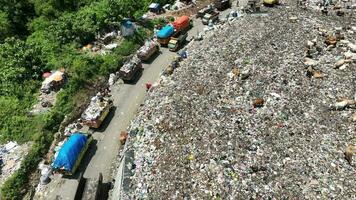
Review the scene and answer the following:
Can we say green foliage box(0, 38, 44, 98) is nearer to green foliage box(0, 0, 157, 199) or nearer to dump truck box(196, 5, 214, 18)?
green foliage box(0, 0, 157, 199)

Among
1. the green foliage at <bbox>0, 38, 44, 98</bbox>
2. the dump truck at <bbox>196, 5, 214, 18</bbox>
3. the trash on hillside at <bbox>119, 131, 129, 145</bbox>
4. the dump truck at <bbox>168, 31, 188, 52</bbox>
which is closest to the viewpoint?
the trash on hillside at <bbox>119, 131, 129, 145</bbox>

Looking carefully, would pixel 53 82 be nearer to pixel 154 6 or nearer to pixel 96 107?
pixel 96 107

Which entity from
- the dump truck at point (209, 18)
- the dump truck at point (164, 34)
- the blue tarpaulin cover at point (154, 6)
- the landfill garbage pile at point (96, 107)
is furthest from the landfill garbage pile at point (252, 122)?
the blue tarpaulin cover at point (154, 6)

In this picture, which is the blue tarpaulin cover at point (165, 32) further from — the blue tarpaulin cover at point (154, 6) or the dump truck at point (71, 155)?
the dump truck at point (71, 155)

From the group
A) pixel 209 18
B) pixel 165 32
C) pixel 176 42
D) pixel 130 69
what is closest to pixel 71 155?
pixel 130 69

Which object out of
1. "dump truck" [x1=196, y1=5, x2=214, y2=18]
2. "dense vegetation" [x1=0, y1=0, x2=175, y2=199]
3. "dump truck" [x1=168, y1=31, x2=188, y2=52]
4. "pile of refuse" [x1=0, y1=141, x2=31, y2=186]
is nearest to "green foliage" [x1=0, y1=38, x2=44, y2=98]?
"dense vegetation" [x1=0, y1=0, x2=175, y2=199]

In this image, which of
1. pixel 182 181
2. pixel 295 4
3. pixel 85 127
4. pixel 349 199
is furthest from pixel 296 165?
pixel 295 4
